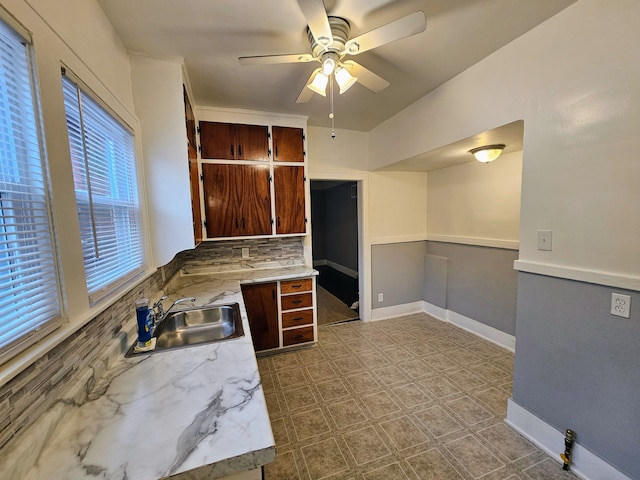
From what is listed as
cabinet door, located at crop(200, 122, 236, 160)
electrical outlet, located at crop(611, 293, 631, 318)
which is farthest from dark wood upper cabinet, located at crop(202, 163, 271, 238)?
electrical outlet, located at crop(611, 293, 631, 318)

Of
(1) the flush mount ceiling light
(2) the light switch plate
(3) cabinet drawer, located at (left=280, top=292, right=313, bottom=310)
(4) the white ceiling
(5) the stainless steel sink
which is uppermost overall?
(4) the white ceiling

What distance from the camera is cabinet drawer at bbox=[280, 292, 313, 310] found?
2873 mm

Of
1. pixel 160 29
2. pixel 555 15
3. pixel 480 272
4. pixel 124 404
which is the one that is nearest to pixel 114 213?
pixel 124 404

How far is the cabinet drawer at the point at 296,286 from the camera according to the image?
2852 millimetres

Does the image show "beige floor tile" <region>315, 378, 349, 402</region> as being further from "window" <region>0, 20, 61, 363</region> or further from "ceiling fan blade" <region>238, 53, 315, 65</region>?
"ceiling fan blade" <region>238, 53, 315, 65</region>

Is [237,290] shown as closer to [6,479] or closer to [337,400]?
[337,400]

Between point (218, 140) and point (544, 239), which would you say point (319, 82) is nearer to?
point (218, 140)

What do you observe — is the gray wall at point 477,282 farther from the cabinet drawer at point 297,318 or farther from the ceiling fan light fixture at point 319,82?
the ceiling fan light fixture at point 319,82

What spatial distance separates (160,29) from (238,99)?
0.97m

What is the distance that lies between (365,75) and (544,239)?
153 cm

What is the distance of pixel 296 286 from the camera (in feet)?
9.52

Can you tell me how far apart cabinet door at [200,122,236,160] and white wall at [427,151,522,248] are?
2.72m

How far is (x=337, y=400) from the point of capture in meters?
2.14

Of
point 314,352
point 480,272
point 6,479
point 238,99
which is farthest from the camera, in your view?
point 480,272
